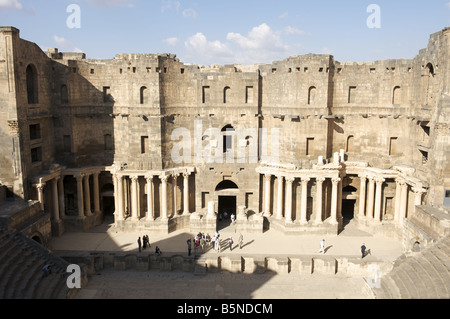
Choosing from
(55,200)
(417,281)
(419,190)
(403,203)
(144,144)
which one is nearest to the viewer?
(417,281)

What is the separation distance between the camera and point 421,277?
19.7 metres

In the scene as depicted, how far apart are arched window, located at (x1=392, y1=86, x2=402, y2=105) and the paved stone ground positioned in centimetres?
1034

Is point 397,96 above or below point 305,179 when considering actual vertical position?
above

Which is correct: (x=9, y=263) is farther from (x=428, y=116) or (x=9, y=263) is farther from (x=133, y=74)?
(x=428, y=116)

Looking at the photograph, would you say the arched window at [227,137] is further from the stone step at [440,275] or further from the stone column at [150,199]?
the stone step at [440,275]

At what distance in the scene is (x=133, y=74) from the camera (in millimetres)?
30031

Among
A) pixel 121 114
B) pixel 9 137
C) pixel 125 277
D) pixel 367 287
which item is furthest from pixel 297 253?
pixel 9 137

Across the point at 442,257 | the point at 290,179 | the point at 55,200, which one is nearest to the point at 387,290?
the point at 442,257

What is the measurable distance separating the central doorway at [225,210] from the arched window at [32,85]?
655 inches

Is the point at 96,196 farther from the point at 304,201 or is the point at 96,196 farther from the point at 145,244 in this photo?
the point at 304,201

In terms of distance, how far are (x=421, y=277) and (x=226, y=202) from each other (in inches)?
762

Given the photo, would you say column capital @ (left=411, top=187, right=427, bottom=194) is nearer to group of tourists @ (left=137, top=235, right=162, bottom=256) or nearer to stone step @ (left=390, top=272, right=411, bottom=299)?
stone step @ (left=390, top=272, right=411, bottom=299)

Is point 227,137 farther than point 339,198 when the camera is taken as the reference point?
Yes
